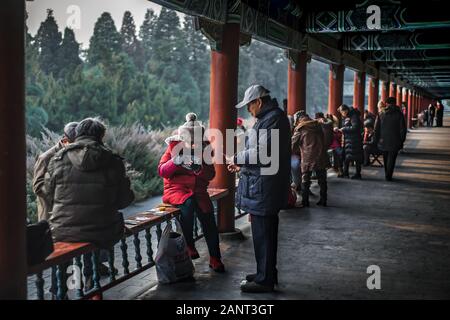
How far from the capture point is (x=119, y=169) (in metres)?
4.47

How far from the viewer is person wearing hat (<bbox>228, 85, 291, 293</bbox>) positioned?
15.6 ft

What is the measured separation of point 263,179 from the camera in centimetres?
476

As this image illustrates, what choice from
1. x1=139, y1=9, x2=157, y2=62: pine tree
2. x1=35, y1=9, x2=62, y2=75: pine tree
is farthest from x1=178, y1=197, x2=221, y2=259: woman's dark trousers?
x1=139, y1=9, x2=157, y2=62: pine tree

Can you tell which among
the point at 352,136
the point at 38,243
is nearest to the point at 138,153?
the point at 352,136

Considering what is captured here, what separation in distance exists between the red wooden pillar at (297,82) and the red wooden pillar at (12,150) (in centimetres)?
→ 803

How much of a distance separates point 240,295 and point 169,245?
0.81 metres

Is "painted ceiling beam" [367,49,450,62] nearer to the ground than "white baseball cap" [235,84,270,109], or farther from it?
farther from it

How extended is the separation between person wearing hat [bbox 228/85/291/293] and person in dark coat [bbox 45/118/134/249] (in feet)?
3.59

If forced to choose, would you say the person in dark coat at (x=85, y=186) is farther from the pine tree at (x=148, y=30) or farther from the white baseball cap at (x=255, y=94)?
the pine tree at (x=148, y=30)

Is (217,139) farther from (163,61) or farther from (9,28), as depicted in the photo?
(163,61)

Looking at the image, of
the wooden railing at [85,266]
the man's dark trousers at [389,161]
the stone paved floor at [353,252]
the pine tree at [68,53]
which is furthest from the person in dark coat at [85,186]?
the pine tree at [68,53]

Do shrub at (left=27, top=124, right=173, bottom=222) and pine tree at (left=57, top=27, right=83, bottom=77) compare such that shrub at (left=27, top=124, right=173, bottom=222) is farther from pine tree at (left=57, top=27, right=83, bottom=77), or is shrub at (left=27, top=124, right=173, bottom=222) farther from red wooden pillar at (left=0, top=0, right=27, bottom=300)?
pine tree at (left=57, top=27, right=83, bottom=77)

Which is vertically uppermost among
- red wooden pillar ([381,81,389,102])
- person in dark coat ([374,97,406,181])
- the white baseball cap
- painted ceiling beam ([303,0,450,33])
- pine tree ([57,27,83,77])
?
pine tree ([57,27,83,77])
